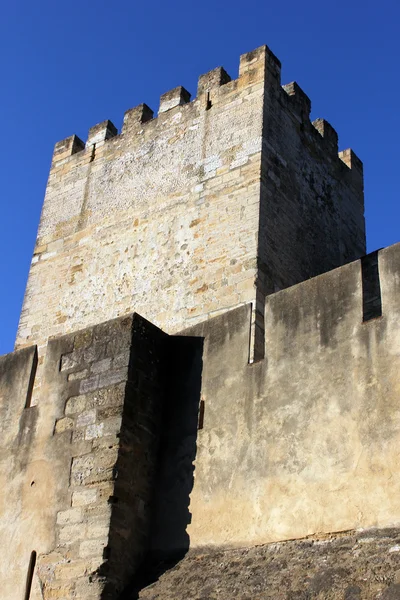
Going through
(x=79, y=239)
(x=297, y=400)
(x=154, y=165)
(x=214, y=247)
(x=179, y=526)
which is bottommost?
(x=179, y=526)

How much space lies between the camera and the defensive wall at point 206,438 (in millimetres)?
5426

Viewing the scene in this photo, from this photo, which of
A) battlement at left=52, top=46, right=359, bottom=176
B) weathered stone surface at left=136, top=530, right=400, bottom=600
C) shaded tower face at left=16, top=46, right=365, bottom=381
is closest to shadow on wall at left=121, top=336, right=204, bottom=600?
weathered stone surface at left=136, top=530, right=400, bottom=600

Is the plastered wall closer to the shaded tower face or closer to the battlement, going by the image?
the shaded tower face

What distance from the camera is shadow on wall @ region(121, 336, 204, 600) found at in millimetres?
5992

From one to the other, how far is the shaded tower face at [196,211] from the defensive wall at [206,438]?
2.84 meters

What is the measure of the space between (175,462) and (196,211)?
4523mm

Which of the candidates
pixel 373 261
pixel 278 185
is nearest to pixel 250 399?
pixel 373 261

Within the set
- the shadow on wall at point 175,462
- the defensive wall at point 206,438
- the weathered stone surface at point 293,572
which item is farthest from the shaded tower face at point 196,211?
the weathered stone surface at point 293,572

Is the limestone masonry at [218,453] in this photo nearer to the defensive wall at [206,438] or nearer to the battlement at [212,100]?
the defensive wall at [206,438]

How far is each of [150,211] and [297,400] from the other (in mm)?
5383

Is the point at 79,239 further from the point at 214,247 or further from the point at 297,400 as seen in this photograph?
the point at 297,400

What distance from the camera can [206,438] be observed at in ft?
20.6

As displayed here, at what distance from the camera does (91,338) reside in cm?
686

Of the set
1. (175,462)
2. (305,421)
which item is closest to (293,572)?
(305,421)
